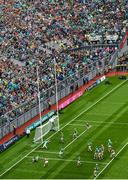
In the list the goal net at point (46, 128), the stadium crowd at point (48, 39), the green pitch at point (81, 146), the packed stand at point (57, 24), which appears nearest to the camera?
the green pitch at point (81, 146)

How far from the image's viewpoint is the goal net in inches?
2016

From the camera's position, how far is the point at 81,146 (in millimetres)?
48969

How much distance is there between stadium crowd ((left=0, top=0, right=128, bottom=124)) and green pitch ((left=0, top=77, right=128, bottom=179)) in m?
4.73

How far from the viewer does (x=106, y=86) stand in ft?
223

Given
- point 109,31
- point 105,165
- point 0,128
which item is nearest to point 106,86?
point 109,31

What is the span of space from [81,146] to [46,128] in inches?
201

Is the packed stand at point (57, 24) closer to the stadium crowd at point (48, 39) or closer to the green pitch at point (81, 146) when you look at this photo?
the stadium crowd at point (48, 39)

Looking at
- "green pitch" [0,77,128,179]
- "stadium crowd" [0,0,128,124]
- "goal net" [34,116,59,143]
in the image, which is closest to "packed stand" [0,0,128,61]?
"stadium crowd" [0,0,128,124]

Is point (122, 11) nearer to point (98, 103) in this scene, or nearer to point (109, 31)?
point (109, 31)

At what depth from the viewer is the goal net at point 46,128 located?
2016 inches

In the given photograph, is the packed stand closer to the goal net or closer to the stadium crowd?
the stadium crowd

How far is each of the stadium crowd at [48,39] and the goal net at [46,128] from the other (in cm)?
338

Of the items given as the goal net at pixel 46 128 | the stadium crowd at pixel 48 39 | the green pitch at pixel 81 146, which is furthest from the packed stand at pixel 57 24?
the goal net at pixel 46 128

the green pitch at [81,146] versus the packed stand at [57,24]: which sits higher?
the packed stand at [57,24]
